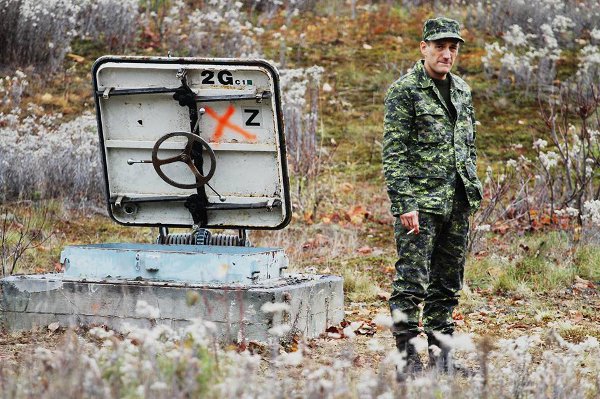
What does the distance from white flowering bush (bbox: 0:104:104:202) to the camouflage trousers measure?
646cm

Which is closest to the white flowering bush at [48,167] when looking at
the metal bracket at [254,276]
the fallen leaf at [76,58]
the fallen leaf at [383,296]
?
the fallen leaf at [76,58]

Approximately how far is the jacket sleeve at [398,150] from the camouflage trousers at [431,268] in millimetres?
148

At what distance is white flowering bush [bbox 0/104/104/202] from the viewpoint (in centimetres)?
1179

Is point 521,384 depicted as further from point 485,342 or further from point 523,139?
point 523,139

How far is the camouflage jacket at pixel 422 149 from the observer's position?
5.80m

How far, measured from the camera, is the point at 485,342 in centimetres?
368

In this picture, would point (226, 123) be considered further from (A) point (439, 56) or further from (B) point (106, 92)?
(A) point (439, 56)

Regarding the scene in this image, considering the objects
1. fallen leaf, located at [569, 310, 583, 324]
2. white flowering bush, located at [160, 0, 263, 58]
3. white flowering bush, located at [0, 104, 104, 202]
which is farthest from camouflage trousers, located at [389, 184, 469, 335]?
white flowering bush, located at [160, 0, 263, 58]

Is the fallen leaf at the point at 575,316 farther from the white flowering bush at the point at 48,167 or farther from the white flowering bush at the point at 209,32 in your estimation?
the white flowering bush at the point at 209,32

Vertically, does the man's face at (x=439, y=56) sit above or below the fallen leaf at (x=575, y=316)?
above

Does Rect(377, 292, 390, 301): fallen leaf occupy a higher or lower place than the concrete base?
lower

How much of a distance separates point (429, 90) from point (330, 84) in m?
10.5

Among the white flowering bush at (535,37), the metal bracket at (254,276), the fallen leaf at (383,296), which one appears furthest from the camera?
the white flowering bush at (535,37)

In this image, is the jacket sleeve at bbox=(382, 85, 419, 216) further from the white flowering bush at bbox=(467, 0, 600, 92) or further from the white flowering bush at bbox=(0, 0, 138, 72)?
the white flowering bush at bbox=(0, 0, 138, 72)
